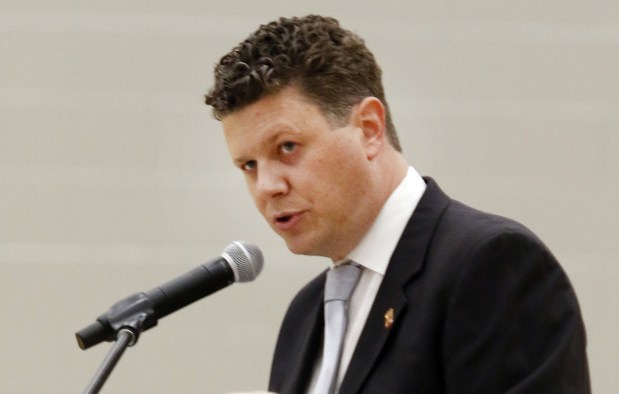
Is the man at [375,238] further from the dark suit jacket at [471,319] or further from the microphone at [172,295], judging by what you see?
the microphone at [172,295]

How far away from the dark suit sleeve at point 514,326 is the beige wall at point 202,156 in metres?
2.14

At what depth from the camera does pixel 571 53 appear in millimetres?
4410

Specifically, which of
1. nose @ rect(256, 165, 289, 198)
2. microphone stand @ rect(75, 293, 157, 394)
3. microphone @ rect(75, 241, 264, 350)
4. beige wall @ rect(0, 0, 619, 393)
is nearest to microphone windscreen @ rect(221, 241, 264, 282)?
microphone @ rect(75, 241, 264, 350)

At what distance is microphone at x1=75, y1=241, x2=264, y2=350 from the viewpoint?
2.18m

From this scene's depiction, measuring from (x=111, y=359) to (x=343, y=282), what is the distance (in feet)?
2.00

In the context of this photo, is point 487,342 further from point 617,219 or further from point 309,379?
point 617,219

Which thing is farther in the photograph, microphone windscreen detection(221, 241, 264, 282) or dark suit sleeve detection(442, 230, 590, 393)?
microphone windscreen detection(221, 241, 264, 282)

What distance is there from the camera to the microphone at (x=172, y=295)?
2.18 m

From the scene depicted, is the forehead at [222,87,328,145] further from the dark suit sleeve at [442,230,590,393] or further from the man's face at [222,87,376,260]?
the dark suit sleeve at [442,230,590,393]

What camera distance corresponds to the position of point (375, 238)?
2508 mm

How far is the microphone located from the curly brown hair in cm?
30

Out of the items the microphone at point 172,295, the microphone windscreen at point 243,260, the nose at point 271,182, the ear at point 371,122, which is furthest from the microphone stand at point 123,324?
the ear at point 371,122

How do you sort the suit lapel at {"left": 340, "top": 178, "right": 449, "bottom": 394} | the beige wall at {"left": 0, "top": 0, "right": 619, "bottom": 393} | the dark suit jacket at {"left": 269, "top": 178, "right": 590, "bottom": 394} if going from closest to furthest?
the dark suit jacket at {"left": 269, "top": 178, "right": 590, "bottom": 394} < the suit lapel at {"left": 340, "top": 178, "right": 449, "bottom": 394} < the beige wall at {"left": 0, "top": 0, "right": 619, "bottom": 393}

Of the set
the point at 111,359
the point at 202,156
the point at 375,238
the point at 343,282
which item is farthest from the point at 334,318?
the point at 202,156
